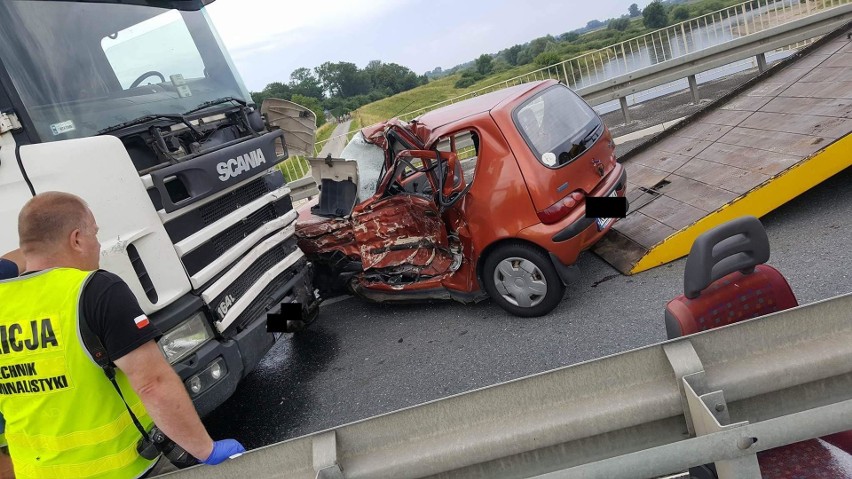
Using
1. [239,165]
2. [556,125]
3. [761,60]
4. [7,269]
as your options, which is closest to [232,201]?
[239,165]

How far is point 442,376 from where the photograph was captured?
3979mm

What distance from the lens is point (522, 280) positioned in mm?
4289

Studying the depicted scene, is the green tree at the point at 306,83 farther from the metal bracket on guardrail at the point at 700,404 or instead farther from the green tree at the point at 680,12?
the metal bracket on guardrail at the point at 700,404

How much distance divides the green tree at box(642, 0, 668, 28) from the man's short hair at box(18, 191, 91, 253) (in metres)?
29.3

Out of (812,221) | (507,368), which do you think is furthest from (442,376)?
(812,221)

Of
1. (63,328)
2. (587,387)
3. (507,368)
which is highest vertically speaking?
(63,328)

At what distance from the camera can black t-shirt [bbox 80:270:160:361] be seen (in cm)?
199

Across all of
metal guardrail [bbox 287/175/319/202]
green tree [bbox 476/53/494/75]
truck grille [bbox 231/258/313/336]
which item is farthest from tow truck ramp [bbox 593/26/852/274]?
green tree [bbox 476/53/494/75]

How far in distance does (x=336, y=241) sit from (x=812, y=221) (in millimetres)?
4057

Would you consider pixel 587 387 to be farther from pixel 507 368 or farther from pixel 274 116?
pixel 274 116

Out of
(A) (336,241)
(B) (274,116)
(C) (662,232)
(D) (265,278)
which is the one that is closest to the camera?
(D) (265,278)

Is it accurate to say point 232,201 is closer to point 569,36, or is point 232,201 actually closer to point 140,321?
point 140,321

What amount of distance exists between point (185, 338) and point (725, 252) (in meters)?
2.90

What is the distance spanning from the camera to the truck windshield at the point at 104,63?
309cm
